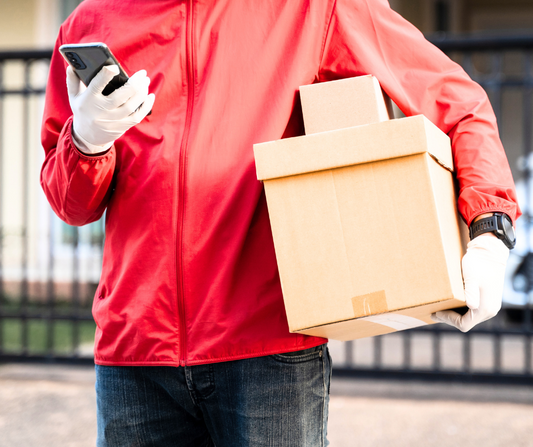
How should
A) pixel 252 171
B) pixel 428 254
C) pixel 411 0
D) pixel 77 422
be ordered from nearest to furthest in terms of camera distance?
pixel 428 254, pixel 252 171, pixel 77 422, pixel 411 0

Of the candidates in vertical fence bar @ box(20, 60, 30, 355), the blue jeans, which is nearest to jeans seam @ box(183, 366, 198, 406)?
the blue jeans

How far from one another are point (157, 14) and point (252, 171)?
1.36 feet

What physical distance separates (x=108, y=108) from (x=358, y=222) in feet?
1.73

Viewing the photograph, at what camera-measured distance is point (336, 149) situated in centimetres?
108

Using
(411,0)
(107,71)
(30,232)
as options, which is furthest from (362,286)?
(411,0)

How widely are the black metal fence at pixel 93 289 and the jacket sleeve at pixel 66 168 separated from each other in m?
2.58

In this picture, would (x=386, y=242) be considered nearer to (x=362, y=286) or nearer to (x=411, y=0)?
(x=362, y=286)

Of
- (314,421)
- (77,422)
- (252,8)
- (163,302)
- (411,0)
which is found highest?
(411,0)

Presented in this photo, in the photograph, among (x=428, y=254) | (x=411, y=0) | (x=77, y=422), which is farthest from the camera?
(x=411, y=0)

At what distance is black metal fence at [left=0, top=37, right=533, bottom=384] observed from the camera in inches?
137

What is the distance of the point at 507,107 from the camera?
8125mm

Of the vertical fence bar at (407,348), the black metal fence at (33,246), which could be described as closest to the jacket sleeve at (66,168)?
the vertical fence bar at (407,348)

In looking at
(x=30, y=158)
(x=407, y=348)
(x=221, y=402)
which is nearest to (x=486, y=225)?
(x=221, y=402)

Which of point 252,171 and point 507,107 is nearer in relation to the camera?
point 252,171
